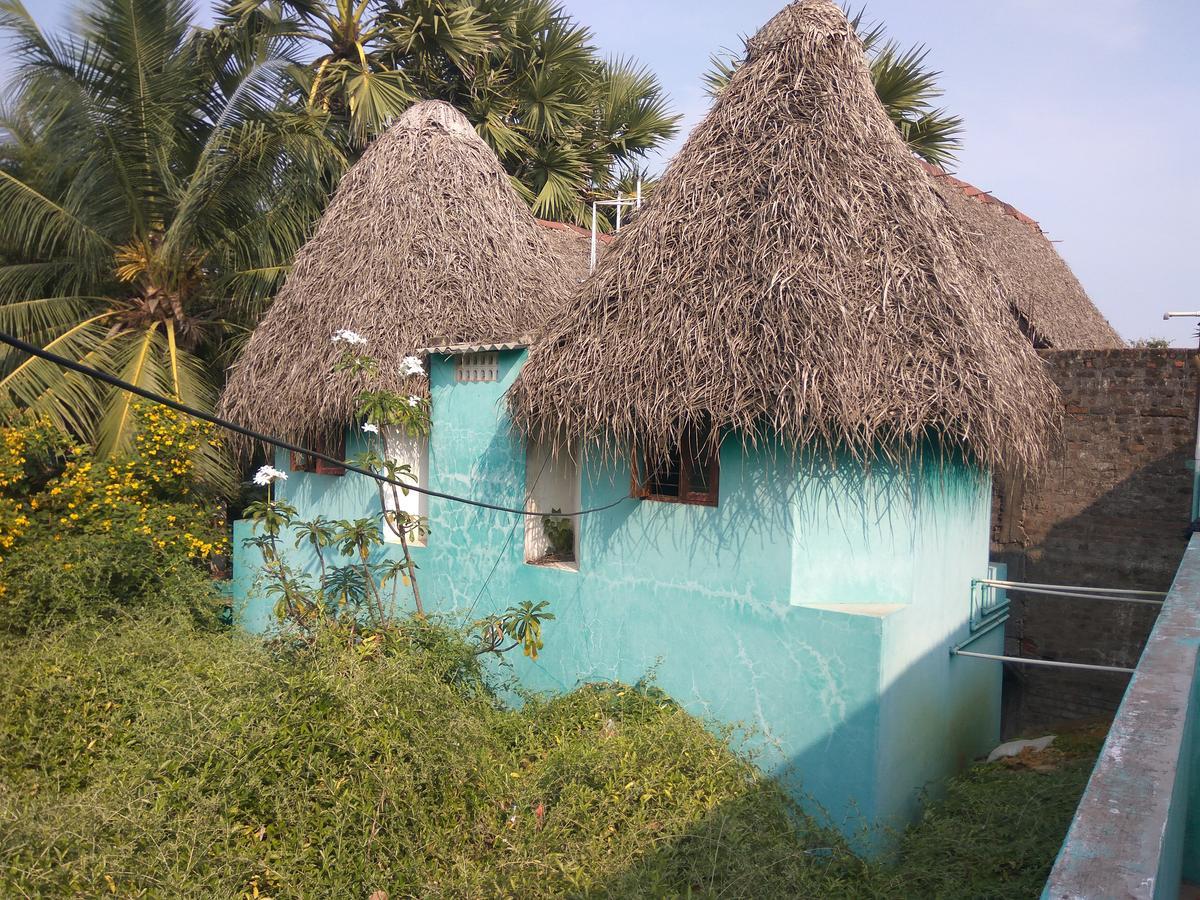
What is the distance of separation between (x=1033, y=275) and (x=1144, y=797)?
34.0 ft

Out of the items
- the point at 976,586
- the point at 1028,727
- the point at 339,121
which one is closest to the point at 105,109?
the point at 339,121

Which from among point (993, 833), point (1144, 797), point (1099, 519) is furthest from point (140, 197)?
point (1144, 797)

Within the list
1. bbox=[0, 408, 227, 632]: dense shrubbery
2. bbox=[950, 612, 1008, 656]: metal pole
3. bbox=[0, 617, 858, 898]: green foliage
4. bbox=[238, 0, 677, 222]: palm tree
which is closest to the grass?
bbox=[0, 617, 858, 898]: green foliage

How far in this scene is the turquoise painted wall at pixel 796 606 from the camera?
5074 millimetres

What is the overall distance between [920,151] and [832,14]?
626 cm

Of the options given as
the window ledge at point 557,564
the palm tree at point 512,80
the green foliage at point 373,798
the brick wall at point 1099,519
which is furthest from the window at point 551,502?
the palm tree at point 512,80

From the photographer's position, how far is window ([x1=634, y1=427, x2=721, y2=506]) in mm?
5707

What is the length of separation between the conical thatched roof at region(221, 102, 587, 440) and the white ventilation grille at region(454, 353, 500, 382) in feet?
0.88

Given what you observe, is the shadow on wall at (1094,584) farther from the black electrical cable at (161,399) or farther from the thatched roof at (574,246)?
the thatched roof at (574,246)

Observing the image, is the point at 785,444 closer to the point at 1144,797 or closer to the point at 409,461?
the point at 1144,797

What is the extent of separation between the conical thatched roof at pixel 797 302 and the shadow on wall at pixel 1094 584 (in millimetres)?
1951

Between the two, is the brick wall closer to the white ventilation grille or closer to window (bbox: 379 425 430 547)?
the white ventilation grille

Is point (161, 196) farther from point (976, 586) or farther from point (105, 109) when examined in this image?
point (976, 586)

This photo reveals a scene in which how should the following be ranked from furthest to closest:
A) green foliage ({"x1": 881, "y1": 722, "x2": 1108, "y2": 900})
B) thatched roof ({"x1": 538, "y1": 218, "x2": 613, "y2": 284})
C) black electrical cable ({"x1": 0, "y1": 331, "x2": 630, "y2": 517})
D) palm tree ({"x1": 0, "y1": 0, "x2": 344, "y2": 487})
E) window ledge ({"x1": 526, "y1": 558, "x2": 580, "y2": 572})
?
thatched roof ({"x1": 538, "y1": 218, "x2": 613, "y2": 284}) → palm tree ({"x1": 0, "y1": 0, "x2": 344, "y2": 487}) → window ledge ({"x1": 526, "y1": 558, "x2": 580, "y2": 572}) → green foliage ({"x1": 881, "y1": 722, "x2": 1108, "y2": 900}) → black electrical cable ({"x1": 0, "y1": 331, "x2": 630, "y2": 517})
